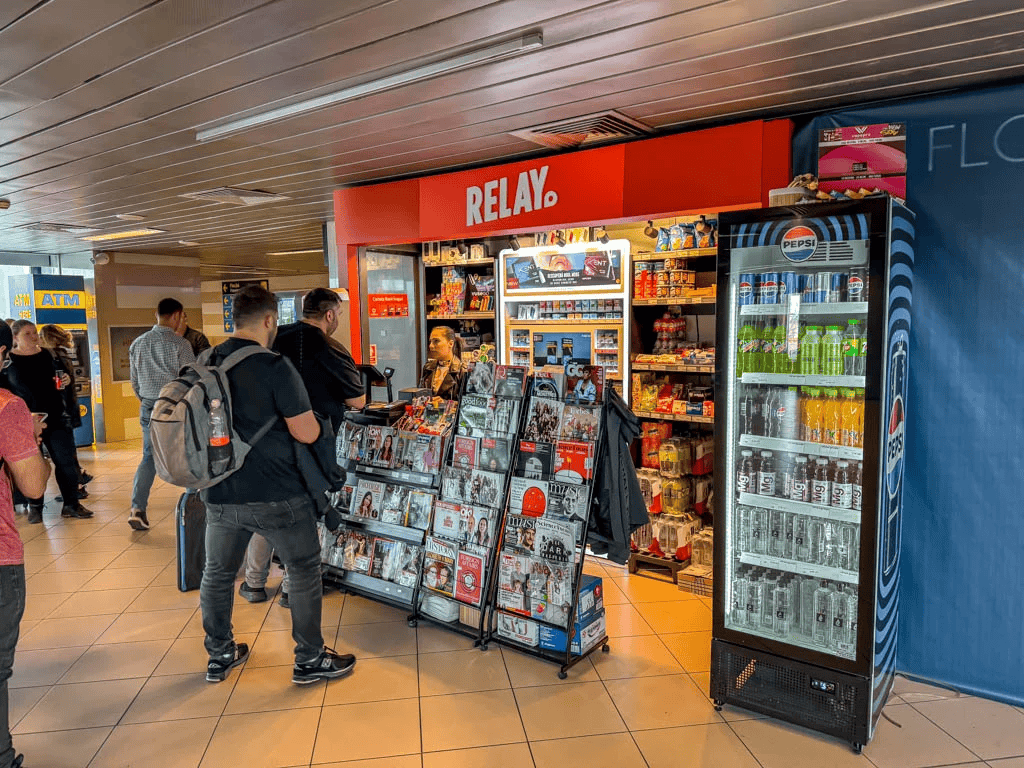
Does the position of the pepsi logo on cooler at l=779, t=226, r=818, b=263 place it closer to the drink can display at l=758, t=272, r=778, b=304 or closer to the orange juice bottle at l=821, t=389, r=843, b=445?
the drink can display at l=758, t=272, r=778, b=304

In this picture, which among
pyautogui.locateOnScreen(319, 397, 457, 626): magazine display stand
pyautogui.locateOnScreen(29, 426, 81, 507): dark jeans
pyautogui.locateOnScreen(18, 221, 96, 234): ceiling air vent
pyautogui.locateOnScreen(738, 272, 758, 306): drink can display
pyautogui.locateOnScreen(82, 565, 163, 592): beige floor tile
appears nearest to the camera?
pyautogui.locateOnScreen(738, 272, 758, 306): drink can display

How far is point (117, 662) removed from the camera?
3910 mm

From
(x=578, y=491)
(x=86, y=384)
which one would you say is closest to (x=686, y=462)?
(x=578, y=491)

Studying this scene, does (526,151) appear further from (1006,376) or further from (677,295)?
(1006,376)

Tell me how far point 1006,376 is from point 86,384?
11.7 meters

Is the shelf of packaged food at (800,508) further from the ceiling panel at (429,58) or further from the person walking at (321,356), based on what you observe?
the person walking at (321,356)

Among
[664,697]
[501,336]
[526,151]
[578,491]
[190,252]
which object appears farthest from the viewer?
[190,252]

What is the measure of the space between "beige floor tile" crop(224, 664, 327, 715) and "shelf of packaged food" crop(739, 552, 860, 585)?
2.15 m

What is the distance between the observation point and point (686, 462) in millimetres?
5082

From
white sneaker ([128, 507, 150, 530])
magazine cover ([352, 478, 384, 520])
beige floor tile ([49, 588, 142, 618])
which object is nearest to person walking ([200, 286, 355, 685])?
magazine cover ([352, 478, 384, 520])

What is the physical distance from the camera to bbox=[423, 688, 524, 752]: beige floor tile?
123 inches

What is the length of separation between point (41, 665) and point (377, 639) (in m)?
1.79

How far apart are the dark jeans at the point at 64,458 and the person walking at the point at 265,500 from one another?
13.1ft

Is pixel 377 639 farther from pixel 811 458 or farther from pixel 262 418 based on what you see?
pixel 811 458
